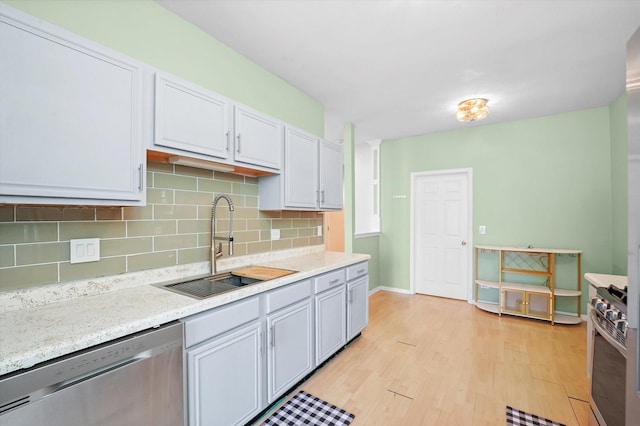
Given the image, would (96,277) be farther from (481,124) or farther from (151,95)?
(481,124)

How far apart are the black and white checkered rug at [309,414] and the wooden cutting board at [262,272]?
89cm

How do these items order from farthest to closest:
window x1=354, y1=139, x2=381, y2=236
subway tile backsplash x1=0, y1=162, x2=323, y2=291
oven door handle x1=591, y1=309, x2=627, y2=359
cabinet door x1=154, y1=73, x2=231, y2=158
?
window x1=354, y1=139, x2=381, y2=236 < cabinet door x1=154, y1=73, x2=231, y2=158 < subway tile backsplash x1=0, y1=162, x2=323, y2=291 < oven door handle x1=591, y1=309, x2=627, y2=359

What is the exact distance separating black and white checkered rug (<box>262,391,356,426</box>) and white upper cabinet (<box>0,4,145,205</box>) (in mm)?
1591

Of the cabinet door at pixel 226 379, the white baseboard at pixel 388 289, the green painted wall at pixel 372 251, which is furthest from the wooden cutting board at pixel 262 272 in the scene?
the white baseboard at pixel 388 289

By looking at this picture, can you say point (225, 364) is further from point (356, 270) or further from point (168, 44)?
point (168, 44)

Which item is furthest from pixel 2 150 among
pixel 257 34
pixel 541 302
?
pixel 541 302

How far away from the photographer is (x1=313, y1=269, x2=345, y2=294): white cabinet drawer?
2270mm

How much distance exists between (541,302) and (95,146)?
4827 mm

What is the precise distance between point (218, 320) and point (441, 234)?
393 cm

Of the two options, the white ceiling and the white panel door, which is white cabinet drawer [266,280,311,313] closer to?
A: the white ceiling

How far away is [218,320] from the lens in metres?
1.47

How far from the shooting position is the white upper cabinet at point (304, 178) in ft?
7.97

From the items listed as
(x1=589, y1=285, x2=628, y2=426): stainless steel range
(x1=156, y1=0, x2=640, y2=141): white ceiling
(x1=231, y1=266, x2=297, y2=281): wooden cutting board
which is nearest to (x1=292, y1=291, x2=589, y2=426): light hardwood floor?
(x1=589, y1=285, x2=628, y2=426): stainless steel range

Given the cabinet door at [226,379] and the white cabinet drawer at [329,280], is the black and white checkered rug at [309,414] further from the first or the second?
the white cabinet drawer at [329,280]
